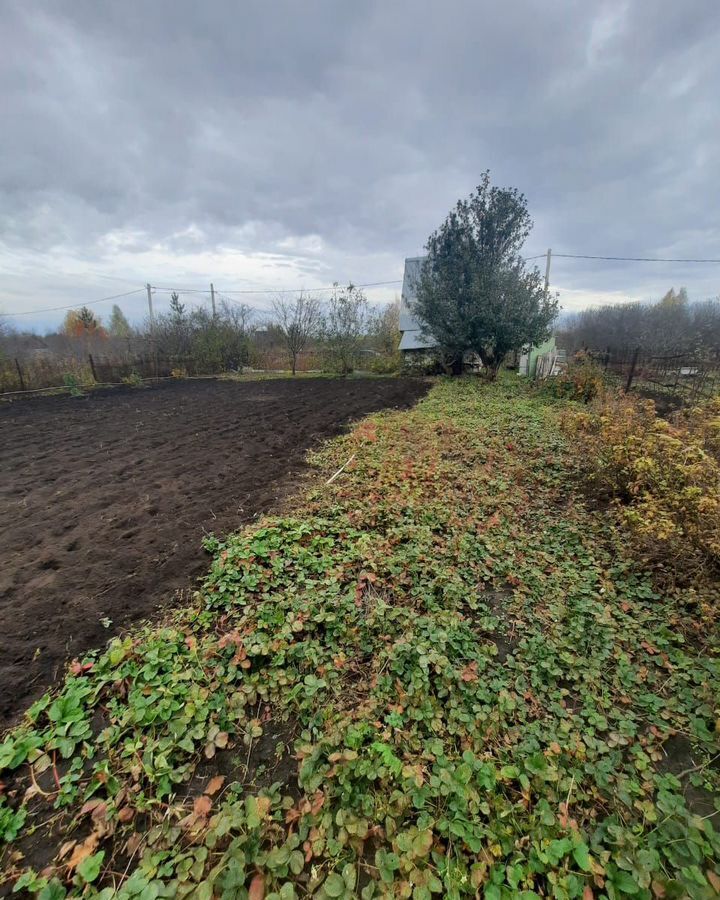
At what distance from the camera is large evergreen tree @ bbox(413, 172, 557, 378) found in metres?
12.6

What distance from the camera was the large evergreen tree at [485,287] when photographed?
12633 millimetres

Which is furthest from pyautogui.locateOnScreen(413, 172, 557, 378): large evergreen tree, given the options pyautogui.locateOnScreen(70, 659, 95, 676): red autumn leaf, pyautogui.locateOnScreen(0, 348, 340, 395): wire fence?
pyautogui.locateOnScreen(70, 659, 95, 676): red autumn leaf

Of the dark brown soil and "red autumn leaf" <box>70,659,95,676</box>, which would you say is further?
the dark brown soil

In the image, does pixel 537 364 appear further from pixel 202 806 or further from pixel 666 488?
pixel 202 806

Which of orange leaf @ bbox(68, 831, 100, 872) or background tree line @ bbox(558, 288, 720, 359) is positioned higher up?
background tree line @ bbox(558, 288, 720, 359)

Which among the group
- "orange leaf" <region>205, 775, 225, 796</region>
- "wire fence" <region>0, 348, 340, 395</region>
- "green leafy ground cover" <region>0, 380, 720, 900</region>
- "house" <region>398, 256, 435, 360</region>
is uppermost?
"house" <region>398, 256, 435, 360</region>

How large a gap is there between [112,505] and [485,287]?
A: 500 inches

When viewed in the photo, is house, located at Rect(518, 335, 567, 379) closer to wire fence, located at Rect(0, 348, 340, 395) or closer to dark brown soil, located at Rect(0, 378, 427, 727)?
dark brown soil, located at Rect(0, 378, 427, 727)

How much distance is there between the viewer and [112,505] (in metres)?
4.22

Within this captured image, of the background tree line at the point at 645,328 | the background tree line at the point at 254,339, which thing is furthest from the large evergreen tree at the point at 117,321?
the background tree line at the point at 645,328

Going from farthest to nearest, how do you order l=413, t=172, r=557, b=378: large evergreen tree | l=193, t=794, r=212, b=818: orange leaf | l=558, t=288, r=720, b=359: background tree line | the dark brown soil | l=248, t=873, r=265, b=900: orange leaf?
l=558, t=288, r=720, b=359: background tree line < l=413, t=172, r=557, b=378: large evergreen tree < the dark brown soil < l=193, t=794, r=212, b=818: orange leaf < l=248, t=873, r=265, b=900: orange leaf

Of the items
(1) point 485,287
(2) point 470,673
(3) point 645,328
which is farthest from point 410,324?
(2) point 470,673

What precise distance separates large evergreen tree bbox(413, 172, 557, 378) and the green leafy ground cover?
1106 cm

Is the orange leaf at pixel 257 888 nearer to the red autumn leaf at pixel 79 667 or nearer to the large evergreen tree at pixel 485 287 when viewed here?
the red autumn leaf at pixel 79 667
